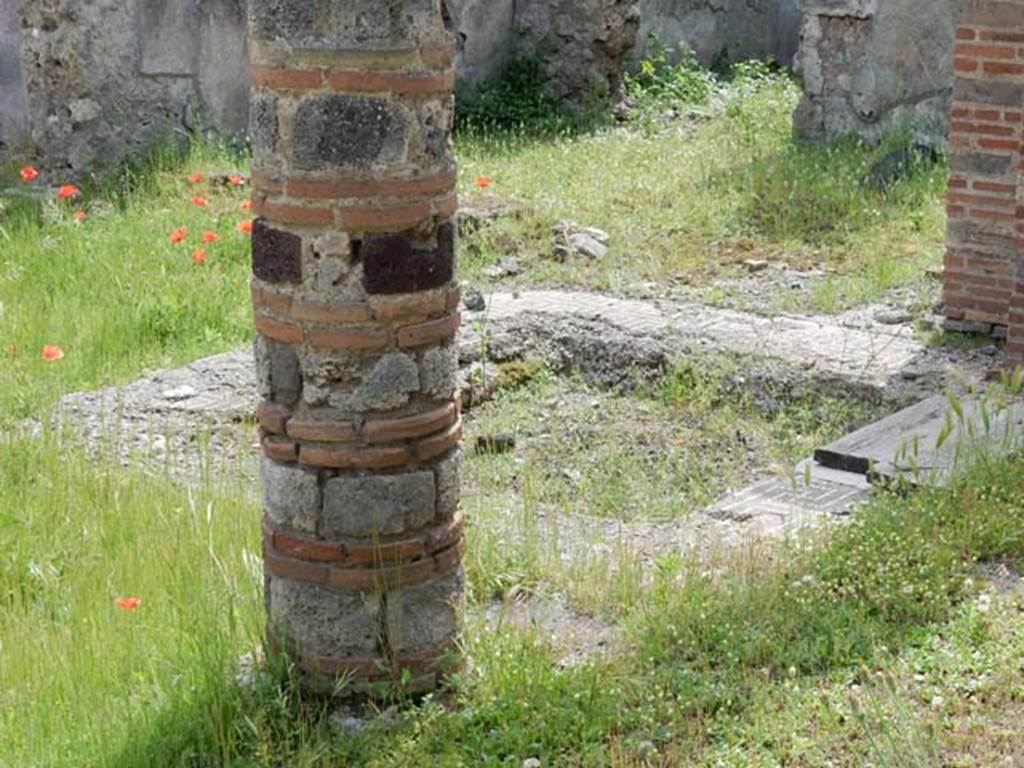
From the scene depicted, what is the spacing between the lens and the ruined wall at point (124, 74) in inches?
404

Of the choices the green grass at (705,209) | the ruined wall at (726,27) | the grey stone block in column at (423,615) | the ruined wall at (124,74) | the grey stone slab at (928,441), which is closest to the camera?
the grey stone block in column at (423,615)

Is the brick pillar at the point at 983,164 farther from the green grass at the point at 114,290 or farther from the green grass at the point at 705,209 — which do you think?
the green grass at the point at 114,290

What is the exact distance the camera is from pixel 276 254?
4.14 m

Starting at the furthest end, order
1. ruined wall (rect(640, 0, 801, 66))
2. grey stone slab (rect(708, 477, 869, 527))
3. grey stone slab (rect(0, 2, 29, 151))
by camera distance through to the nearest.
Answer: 1. ruined wall (rect(640, 0, 801, 66))
2. grey stone slab (rect(0, 2, 29, 151))
3. grey stone slab (rect(708, 477, 869, 527))

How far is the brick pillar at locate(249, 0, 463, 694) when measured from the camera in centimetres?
399

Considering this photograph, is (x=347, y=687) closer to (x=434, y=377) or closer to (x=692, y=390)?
(x=434, y=377)

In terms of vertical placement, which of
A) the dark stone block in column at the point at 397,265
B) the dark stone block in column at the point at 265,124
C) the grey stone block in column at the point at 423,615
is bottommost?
the grey stone block in column at the point at 423,615

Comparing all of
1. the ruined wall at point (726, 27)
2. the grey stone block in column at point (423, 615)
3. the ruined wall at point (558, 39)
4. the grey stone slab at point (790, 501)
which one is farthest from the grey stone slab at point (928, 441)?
the ruined wall at point (726, 27)

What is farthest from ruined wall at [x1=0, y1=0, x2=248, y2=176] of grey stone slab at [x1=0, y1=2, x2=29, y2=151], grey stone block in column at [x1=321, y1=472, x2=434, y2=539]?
grey stone block in column at [x1=321, y1=472, x2=434, y2=539]

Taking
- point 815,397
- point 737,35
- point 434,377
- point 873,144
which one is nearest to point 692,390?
point 815,397

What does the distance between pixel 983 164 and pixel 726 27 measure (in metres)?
7.86

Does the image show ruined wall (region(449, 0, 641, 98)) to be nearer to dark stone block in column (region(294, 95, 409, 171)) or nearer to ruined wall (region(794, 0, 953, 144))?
ruined wall (region(794, 0, 953, 144))

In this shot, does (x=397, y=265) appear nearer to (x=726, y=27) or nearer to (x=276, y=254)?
(x=276, y=254)

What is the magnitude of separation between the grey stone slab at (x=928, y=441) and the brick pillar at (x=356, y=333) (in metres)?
1.75
